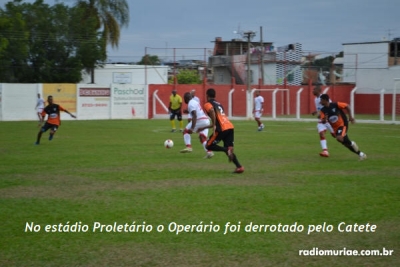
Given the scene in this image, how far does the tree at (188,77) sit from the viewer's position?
5661 centimetres

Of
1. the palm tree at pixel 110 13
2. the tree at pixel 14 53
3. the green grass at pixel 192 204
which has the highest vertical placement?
the palm tree at pixel 110 13

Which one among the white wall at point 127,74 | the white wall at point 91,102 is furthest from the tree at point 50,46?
Answer: the white wall at point 91,102

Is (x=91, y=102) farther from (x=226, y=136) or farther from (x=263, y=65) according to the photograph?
(x=226, y=136)

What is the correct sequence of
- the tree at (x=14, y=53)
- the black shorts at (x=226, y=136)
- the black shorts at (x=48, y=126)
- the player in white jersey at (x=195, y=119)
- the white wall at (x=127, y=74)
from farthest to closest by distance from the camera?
1. the white wall at (x=127, y=74)
2. the tree at (x=14, y=53)
3. the black shorts at (x=48, y=126)
4. the player in white jersey at (x=195, y=119)
5. the black shorts at (x=226, y=136)

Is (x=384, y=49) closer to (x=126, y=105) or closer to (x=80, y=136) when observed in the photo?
(x=126, y=105)

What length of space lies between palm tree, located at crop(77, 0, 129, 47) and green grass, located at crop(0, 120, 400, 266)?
39.2 metres

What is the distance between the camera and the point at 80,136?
2489cm

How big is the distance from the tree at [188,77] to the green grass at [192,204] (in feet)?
129

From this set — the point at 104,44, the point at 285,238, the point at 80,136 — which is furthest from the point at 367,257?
the point at 104,44

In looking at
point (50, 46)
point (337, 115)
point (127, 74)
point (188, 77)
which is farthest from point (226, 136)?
point (127, 74)

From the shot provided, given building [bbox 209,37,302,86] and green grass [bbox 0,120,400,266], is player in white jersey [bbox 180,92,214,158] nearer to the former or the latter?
green grass [bbox 0,120,400,266]

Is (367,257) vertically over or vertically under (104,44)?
under

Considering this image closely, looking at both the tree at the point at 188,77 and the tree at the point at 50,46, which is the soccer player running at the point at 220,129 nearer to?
the tree at the point at 50,46

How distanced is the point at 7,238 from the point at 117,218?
1.55 metres
